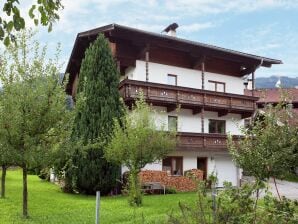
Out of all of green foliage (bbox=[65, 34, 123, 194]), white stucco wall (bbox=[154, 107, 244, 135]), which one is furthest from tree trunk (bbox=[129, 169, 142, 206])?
white stucco wall (bbox=[154, 107, 244, 135])

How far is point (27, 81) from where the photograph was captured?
49.9 ft

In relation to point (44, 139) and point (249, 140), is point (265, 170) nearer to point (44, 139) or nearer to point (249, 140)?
point (249, 140)

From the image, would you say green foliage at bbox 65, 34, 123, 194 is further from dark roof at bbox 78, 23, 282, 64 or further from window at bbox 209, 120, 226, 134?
window at bbox 209, 120, 226, 134

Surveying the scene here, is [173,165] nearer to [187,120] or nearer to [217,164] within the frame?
[187,120]

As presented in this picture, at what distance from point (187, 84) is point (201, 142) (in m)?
3.87

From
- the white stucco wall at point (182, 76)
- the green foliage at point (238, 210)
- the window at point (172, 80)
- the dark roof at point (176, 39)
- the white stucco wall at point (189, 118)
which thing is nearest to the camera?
the green foliage at point (238, 210)

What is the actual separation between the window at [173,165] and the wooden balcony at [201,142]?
4.34 ft

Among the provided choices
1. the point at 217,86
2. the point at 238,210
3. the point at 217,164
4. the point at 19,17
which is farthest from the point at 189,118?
the point at 19,17

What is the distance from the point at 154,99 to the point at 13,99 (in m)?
11.8

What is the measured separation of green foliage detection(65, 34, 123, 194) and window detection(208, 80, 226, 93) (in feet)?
27.9

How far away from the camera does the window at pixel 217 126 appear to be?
98.5 feet

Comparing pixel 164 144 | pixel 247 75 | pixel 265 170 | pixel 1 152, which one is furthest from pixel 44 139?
pixel 247 75

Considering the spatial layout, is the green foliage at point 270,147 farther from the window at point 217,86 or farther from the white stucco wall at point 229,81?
the window at point 217,86

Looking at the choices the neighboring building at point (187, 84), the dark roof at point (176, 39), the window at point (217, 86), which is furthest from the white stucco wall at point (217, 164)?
the dark roof at point (176, 39)
